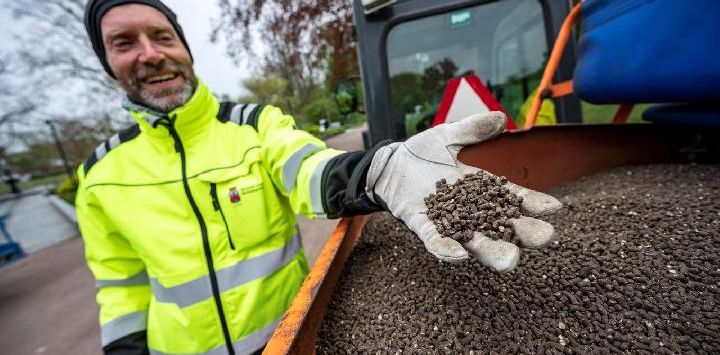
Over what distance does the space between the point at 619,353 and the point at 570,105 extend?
214cm

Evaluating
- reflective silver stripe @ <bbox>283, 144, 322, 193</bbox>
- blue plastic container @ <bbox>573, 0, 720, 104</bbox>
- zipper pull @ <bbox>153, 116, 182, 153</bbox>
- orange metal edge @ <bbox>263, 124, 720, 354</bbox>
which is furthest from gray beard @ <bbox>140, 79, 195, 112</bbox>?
blue plastic container @ <bbox>573, 0, 720, 104</bbox>

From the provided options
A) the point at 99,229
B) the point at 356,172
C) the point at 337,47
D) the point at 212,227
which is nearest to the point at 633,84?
the point at 356,172

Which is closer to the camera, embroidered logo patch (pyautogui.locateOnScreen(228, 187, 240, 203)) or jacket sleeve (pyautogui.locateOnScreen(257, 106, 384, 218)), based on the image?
jacket sleeve (pyautogui.locateOnScreen(257, 106, 384, 218))

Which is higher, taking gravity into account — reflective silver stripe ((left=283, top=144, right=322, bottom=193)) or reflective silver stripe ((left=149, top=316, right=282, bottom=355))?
reflective silver stripe ((left=283, top=144, right=322, bottom=193))

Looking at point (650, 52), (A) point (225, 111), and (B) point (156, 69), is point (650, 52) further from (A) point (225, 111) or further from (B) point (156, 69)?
(B) point (156, 69)

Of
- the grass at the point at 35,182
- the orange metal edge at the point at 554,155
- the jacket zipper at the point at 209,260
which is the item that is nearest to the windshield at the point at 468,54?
the orange metal edge at the point at 554,155

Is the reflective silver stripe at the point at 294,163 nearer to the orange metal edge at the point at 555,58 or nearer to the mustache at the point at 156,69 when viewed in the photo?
the mustache at the point at 156,69

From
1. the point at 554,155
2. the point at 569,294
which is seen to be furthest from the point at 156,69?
the point at 554,155

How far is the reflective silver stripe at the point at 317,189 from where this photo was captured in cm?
128

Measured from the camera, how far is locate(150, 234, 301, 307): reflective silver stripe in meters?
1.50

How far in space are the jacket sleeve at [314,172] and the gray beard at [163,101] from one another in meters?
0.41

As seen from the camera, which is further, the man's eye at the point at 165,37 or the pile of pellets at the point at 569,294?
the man's eye at the point at 165,37

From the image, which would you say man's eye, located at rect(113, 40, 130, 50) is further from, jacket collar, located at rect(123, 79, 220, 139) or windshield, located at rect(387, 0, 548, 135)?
windshield, located at rect(387, 0, 548, 135)

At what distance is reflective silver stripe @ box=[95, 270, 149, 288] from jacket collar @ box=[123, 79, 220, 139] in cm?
→ 68
